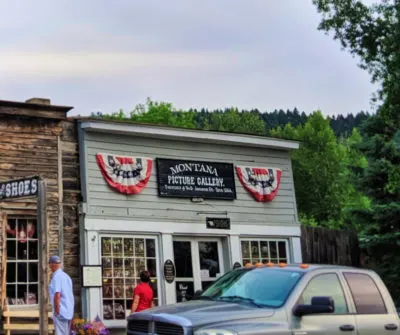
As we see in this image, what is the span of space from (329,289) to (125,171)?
854 centimetres

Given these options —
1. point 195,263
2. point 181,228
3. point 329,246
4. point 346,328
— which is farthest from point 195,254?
point 346,328

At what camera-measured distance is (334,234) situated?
19.8 meters

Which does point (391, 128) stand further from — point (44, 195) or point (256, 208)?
point (44, 195)

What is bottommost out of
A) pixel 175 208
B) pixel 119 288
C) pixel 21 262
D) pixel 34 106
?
pixel 119 288

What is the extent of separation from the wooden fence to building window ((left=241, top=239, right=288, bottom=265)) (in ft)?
2.71

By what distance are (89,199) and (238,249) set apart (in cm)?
426

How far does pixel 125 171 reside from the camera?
15.7m

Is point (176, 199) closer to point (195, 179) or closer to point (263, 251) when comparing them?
point (195, 179)

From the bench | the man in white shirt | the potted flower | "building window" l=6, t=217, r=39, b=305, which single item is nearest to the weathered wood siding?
"building window" l=6, t=217, r=39, b=305

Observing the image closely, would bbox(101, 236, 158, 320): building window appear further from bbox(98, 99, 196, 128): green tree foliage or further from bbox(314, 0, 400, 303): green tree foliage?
bbox(98, 99, 196, 128): green tree foliage

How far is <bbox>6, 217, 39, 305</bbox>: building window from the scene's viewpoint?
45.4 feet

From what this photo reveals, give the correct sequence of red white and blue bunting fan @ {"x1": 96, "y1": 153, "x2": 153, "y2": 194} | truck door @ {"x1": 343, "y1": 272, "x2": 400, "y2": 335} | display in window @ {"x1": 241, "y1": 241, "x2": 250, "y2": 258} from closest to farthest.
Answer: truck door @ {"x1": 343, "y1": 272, "x2": 400, "y2": 335} < red white and blue bunting fan @ {"x1": 96, "y1": 153, "x2": 153, "y2": 194} < display in window @ {"x1": 241, "y1": 241, "x2": 250, "y2": 258}

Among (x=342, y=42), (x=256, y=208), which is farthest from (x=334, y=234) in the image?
(x=342, y=42)

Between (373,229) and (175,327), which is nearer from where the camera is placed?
(175,327)
